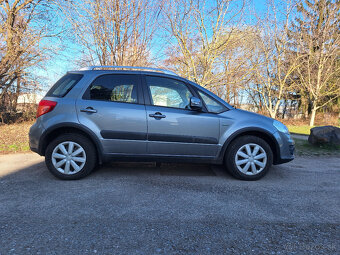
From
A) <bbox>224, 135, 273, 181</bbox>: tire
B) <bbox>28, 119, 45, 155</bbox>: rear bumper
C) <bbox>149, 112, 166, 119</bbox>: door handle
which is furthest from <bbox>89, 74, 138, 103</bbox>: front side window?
<bbox>224, 135, 273, 181</bbox>: tire

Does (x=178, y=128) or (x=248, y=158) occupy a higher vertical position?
(x=178, y=128)

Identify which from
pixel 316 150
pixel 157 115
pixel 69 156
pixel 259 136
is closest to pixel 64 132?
pixel 69 156

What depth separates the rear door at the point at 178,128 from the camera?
3.60 metres

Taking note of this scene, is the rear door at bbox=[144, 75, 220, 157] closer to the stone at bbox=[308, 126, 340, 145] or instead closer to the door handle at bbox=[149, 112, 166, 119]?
the door handle at bbox=[149, 112, 166, 119]

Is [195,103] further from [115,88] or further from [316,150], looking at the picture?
[316,150]

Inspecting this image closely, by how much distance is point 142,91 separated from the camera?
3.72 metres

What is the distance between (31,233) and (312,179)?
4252 millimetres

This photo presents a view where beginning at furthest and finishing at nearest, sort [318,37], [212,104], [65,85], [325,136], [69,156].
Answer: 1. [318,37]
2. [325,136]
3. [212,104]
4. [65,85]
5. [69,156]

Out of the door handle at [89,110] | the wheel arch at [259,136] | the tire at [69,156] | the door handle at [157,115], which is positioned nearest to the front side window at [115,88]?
the door handle at [89,110]

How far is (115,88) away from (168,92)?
0.91 metres

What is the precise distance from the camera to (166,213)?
2.49 meters

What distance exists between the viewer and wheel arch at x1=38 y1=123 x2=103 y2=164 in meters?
3.50

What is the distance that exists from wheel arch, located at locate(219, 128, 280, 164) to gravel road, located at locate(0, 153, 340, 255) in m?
0.45

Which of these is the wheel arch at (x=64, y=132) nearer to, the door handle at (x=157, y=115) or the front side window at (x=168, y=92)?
the door handle at (x=157, y=115)
